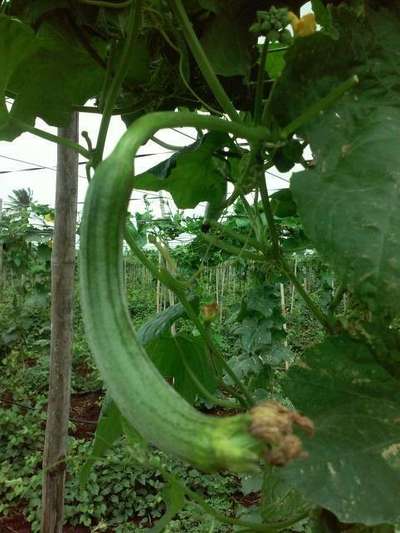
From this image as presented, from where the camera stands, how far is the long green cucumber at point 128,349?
11.1 inches

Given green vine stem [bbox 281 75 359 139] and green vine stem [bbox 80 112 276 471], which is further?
green vine stem [bbox 281 75 359 139]

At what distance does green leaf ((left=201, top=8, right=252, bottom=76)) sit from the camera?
0.61 meters

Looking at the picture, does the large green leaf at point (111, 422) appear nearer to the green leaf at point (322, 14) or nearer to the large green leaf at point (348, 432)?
the large green leaf at point (348, 432)

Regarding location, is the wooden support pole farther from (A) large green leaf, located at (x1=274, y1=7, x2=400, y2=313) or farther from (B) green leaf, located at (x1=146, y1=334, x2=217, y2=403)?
(A) large green leaf, located at (x1=274, y1=7, x2=400, y2=313)

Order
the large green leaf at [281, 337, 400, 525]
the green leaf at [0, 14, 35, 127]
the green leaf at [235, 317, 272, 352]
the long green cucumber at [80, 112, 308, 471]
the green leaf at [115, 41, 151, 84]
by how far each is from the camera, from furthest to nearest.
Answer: the green leaf at [235, 317, 272, 352]
the green leaf at [115, 41, 151, 84]
the green leaf at [0, 14, 35, 127]
the large green leaf at [281, 337, 400, 525]
the long green cucumber at [80, 112, 308, 471]

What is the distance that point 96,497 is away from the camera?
272 cm

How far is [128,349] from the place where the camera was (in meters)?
0.33

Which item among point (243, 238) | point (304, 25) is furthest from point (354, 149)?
point (243, 238)

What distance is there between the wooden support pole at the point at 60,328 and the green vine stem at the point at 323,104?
2.07ft

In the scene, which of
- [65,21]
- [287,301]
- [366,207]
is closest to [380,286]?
[366,207]

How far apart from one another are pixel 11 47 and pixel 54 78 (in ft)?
0.31

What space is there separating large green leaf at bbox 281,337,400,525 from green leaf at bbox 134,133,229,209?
0.32m

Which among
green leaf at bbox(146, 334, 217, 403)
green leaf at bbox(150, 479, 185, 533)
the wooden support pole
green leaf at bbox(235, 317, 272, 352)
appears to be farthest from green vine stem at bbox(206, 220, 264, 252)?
green leaf at bbox(235, 317, 272, 352)

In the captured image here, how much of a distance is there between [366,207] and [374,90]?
5.9 inches
